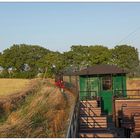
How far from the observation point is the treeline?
84.2 metres

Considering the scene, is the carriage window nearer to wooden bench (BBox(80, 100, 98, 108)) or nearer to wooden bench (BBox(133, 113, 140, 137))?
wooden bench (BBox(80, 100, 98, 108))

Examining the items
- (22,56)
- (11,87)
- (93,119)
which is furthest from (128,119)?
(22,56)

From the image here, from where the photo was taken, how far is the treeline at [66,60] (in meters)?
84.2

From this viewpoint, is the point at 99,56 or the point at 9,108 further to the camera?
the point at 99,56

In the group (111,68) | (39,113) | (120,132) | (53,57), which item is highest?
(53,57)

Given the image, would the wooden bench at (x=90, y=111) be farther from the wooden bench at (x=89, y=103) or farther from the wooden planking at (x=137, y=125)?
the wooden planking at (x=137, y=125)

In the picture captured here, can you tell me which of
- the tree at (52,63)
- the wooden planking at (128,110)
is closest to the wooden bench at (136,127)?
the wooden planking at (128,110)

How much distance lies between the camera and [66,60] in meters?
87.1

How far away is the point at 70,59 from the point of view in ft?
293

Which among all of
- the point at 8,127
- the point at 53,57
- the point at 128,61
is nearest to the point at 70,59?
the point at 53,57

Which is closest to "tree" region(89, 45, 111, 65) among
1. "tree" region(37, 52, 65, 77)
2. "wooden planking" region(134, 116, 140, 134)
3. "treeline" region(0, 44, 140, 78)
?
"treeline" region(0, 44, 140, 78)

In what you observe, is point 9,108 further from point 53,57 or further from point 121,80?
point 53,57

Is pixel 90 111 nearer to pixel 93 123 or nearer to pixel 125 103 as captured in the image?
pixel 125 103

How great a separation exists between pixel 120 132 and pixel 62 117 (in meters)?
5.30
